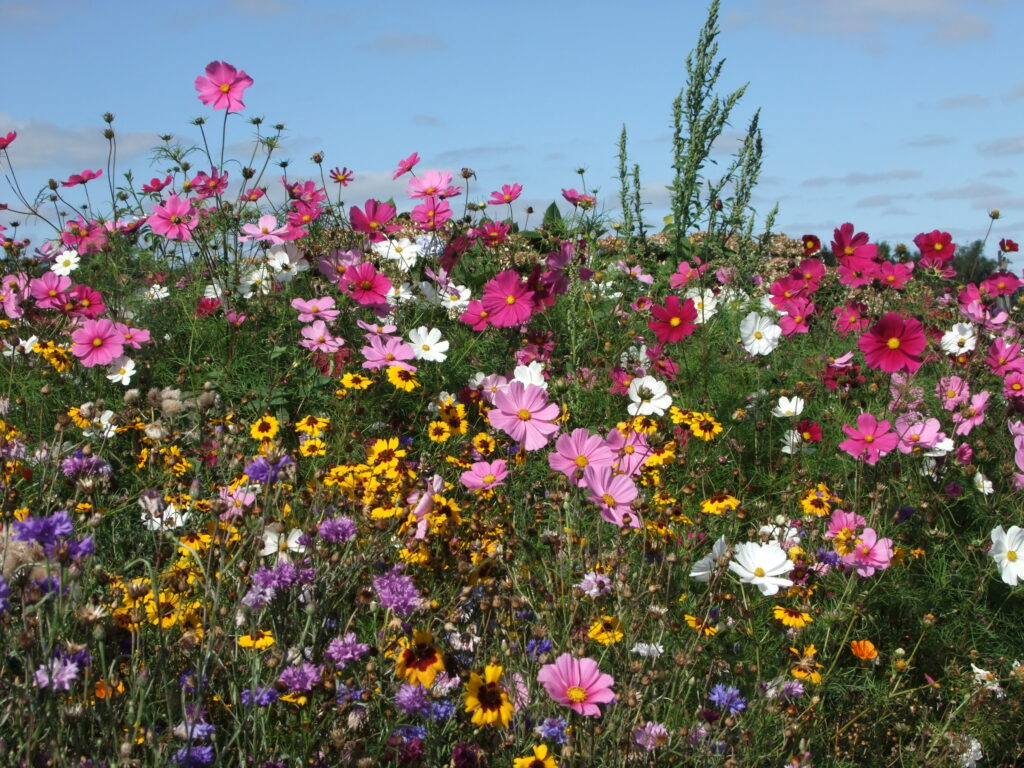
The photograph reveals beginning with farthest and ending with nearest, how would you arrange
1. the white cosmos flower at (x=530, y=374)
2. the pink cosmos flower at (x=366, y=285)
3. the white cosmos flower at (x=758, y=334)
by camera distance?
1. the white cosmos flower at (x=758, y=334)
2. the pink cosmos flower at (x=366, y=285)
3. the white cosmos flower at (x=530, y=374)

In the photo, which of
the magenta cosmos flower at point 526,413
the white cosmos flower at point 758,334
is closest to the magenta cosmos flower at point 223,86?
the magenta cosmos flower at point 526,413

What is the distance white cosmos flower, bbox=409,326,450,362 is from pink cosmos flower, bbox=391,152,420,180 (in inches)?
33.5

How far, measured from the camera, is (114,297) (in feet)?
13.9

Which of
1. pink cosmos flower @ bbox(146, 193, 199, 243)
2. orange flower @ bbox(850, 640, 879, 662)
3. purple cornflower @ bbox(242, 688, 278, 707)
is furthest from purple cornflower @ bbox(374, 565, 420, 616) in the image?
pink cosmos flower @ bbox(146, 193, 199, 243)

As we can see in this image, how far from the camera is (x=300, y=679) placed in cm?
161

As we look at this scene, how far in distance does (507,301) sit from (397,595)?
6.75 ft

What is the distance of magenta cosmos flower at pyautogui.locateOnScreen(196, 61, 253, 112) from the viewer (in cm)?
369

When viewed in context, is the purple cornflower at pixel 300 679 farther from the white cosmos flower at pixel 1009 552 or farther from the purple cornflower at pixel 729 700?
the white cosmos flower at pixel 1009 552

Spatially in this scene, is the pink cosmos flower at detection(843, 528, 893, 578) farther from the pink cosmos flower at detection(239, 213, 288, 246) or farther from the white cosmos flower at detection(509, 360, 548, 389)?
the pink cosmos flower at detection(239, 213, 288, 246)

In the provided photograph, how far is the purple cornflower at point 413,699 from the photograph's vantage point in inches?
61.0

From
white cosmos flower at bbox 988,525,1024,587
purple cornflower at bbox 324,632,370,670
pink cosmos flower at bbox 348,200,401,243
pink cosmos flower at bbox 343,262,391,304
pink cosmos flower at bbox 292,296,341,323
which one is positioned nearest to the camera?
purple cornflower at bbox 324,632,370,670

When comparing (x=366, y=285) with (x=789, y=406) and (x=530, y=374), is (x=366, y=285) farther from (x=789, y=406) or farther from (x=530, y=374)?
(x=789, y=406)

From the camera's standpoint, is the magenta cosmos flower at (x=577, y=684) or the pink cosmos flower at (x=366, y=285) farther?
the pink cosmos flower at (x=366, y=285)

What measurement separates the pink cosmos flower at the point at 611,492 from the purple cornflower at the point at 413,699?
776 millimetres
